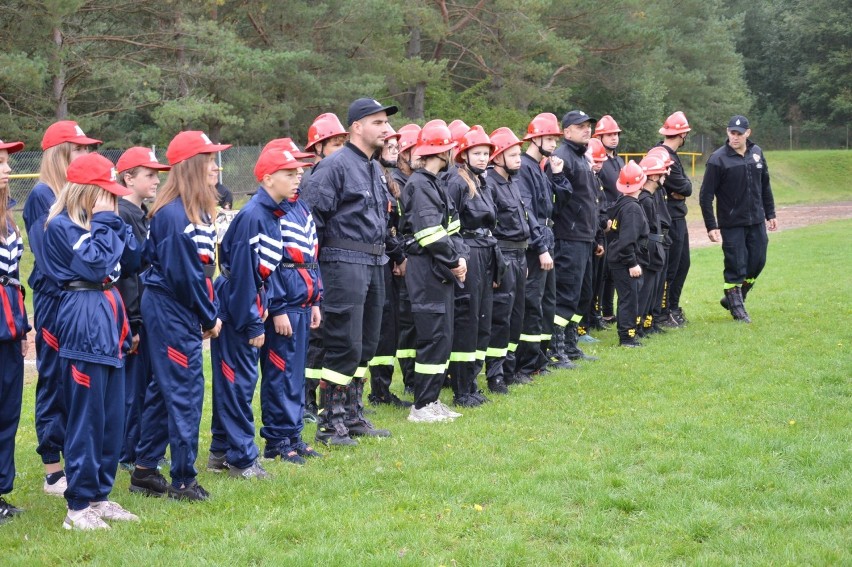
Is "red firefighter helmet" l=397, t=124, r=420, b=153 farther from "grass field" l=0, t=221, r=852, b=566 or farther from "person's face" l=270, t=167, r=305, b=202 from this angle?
"person's face" l=270, t=167, r=305, b=202

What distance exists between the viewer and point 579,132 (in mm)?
11250

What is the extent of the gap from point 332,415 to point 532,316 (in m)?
3.19

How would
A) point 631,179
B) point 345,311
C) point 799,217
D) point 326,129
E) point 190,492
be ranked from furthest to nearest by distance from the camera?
point 799,217 < point 631,179 < point 326,129 < point 345,311 < point 190,492

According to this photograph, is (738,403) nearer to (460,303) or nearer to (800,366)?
(800,366)

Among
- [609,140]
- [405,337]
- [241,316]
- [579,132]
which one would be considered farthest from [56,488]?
[609,140]

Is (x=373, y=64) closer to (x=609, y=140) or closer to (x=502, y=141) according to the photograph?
(x=609, y=140)

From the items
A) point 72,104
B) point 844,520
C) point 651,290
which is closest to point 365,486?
point 844,520

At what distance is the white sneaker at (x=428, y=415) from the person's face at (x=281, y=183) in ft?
8.48

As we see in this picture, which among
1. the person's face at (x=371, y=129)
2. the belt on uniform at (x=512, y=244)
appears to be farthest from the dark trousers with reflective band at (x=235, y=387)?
the belt on uniform at (x=512, y=244)

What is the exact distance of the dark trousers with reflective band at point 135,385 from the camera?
675cm

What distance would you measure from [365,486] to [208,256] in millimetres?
1843

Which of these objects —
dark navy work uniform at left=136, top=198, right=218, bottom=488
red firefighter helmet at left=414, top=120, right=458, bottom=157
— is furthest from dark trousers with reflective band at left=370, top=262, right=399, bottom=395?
dark navy work uniform at left=136, top=198, right=218, bottom=488

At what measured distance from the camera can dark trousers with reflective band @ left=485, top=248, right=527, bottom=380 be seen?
9.60m

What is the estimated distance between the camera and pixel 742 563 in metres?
5.07
